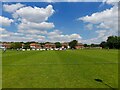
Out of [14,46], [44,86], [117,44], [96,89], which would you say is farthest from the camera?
[14,46]

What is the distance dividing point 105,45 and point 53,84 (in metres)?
172

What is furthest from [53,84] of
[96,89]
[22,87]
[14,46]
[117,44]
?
[14,46]

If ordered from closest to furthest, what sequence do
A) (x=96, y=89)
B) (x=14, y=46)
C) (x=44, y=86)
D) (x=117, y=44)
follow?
(x=96, y=89) < (x=44, y=86) < (x=117, y=44) < (x=14, y=46)

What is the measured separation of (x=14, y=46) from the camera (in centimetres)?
17625

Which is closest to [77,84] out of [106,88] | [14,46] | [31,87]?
[106,88]

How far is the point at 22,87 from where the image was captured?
10664mm

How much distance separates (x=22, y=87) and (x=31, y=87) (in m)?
0.41

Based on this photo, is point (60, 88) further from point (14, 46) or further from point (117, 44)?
point (14, 46)

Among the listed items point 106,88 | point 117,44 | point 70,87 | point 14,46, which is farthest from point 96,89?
point 14,46

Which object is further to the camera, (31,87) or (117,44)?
(117,44)

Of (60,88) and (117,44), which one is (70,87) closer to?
(60,88)

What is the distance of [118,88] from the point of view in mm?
10414

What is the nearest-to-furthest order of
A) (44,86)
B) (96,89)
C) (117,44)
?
(96,89)
(44,86)
(117,44)

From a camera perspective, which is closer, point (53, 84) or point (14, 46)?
point (53, 84)
